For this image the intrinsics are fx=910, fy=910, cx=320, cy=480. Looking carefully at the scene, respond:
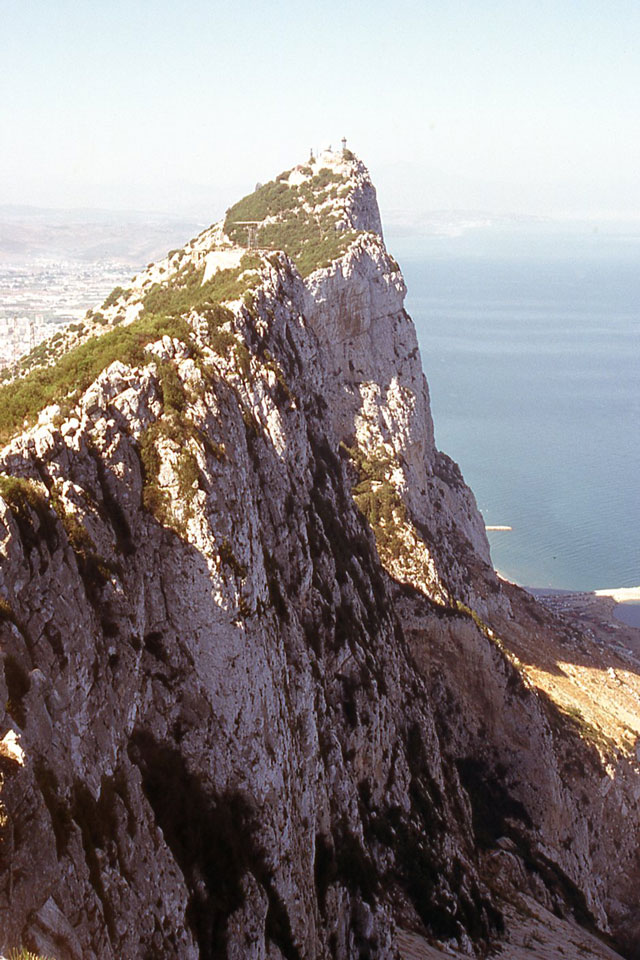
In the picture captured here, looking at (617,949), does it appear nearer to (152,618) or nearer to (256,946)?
(256,946)

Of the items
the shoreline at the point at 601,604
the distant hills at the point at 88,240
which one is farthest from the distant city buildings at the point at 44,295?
the shoreline at the point at 601,604

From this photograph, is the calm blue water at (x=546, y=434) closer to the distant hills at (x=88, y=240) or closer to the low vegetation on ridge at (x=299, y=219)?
the low vegetation on ridge at (x=299, y=219)

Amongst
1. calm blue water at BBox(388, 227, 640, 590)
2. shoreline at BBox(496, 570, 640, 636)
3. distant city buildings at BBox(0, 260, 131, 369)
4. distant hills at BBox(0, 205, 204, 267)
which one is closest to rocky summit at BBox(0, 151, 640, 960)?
shoreline at BBox(496, 570, 640, 636)

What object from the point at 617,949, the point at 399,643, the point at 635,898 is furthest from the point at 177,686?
the point at 635,898

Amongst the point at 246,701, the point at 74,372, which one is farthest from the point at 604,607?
the point at 74,372

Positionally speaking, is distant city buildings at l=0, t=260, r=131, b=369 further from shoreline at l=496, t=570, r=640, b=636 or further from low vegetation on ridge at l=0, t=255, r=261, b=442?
shoreline at l=496, t=570, r=640, b=636

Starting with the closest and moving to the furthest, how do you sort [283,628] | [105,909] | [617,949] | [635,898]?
[105,909] < [283,628] < [617,949] < [635,898]

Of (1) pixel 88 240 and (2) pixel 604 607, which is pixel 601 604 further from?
(1) pixel 88 240

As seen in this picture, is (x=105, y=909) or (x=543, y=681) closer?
(x=105, y=909)
